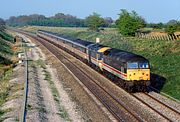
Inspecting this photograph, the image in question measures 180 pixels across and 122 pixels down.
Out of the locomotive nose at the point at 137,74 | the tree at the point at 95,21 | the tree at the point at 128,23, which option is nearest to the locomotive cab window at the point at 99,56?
the locomotive nose at the point at 137,74

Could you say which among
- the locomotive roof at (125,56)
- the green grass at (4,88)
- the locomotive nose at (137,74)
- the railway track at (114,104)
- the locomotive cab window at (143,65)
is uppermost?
the locomotive roof at (125,56)

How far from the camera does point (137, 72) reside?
98.5 feet

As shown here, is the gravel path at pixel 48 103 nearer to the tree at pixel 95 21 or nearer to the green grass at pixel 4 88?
the green grass at pixel 4 88

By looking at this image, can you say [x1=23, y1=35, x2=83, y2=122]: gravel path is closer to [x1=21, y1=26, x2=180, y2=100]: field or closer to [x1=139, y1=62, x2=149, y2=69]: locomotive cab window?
[x1=139, y1=62, x2=149, y2=69]: locomotive cab window

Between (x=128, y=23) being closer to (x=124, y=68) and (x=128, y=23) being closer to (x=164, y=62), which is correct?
(x=164, y=62)

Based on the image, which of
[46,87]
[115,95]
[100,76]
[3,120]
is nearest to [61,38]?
[100,76]

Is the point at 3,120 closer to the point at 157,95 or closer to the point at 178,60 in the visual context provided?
the point at 157,95

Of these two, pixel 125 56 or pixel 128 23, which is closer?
A: pixel 125 56

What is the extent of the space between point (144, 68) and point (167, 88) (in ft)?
11.5

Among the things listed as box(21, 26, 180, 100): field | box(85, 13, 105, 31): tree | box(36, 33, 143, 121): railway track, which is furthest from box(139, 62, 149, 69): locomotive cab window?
box(85, 13, 105, 31): tree

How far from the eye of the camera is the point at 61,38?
257 ft

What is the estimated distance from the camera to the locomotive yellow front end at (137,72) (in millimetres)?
30000

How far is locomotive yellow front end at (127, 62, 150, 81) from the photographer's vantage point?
3000cm

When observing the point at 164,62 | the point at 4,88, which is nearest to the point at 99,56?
the point at 164,62
